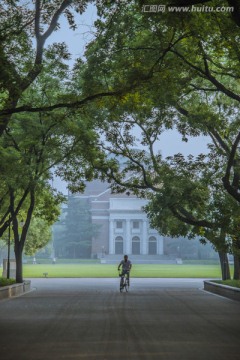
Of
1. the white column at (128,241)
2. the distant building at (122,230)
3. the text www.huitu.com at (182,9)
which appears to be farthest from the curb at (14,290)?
the white column at (128,241)

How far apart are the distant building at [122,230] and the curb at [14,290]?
236ft

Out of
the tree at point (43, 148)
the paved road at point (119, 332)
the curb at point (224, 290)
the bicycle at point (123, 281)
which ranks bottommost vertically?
the paved road at point (119, 332)

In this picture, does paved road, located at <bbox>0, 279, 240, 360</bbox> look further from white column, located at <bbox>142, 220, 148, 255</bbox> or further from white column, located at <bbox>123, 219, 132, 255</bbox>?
white column, located at <bbox>142, 220, 148, 255</bbox>

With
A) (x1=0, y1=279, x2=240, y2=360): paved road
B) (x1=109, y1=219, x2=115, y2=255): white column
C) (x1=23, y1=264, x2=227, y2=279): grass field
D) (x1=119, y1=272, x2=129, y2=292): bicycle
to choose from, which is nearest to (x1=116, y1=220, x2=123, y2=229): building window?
(x1=109, y1=219, x2=115, y2=255): white column

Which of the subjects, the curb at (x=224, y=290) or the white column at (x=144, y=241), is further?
the white column at (x=144, y=241)

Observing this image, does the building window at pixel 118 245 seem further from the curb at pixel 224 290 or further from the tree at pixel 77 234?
the curb at pixel 224 290

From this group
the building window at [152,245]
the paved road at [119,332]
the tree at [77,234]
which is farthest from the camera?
the building window at [152,245]

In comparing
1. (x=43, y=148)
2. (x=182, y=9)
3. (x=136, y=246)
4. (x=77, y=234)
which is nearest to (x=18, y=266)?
(x=43, y=148)

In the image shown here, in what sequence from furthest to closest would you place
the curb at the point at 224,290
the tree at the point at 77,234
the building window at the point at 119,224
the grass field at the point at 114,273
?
1. the building window at the point at 119,224
2. the tree at the point at 77,234
3. the grass field at the point at 114,273
4. the curb at the point at 224,290

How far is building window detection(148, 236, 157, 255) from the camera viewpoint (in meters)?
103

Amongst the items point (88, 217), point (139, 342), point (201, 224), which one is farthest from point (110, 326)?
point (88, 217)

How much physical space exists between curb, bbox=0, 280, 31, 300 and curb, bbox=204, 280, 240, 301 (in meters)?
8.23

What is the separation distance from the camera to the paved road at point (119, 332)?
8531 millimetres

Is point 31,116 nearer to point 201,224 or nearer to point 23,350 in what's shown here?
point 201,224
